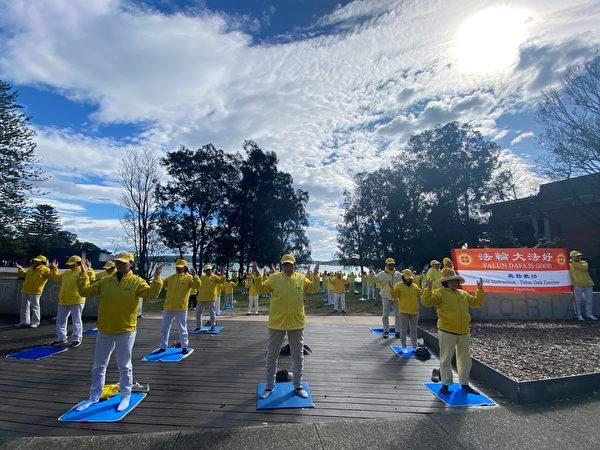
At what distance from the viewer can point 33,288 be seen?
9.91m

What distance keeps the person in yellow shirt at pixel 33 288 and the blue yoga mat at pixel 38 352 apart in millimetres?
3110

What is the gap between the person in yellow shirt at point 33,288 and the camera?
32.3 feet

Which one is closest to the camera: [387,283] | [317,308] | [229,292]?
[387,283]

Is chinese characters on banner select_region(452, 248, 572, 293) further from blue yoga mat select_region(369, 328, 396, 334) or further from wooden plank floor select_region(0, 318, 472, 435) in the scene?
wooden plank floor select_region(0, 318, 472, 435)

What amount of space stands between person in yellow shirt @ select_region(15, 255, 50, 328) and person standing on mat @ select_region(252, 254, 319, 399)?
28.8 feet

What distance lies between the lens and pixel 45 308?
39.2ft

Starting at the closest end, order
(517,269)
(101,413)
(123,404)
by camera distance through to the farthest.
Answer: (101,413) → (123,404) → (517,269)

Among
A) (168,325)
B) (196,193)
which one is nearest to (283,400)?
(168,325)

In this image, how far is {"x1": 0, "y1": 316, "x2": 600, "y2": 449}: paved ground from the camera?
3686 millimetres

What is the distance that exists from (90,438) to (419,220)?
3413cm

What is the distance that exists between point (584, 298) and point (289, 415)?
11763 millimetres

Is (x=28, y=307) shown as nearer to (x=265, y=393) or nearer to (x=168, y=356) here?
(x=168, y=356)

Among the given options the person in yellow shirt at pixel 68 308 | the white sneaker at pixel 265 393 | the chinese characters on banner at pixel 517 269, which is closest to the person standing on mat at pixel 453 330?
the white sneaker at pixel 265 393

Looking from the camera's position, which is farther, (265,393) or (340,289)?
(340,289)
